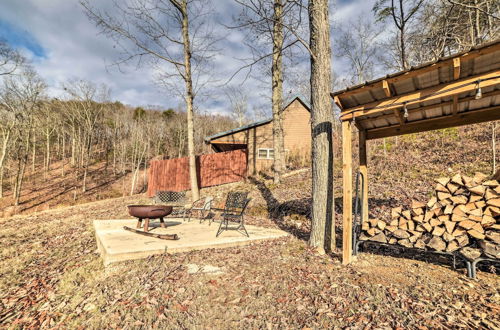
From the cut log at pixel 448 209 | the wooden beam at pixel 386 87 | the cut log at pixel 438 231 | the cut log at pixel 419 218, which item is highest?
the wooden beam at pixel 386 87

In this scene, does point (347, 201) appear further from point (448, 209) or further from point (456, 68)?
point (456, 68)

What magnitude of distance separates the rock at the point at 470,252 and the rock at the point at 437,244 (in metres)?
0.22

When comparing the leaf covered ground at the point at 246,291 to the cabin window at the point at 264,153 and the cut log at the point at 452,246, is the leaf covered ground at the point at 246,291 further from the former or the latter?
the cabin window at the point at 264,153

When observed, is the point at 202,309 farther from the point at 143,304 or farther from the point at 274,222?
the point at 274,222

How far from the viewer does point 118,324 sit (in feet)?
8.68

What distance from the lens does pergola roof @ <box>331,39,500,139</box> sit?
3.06m

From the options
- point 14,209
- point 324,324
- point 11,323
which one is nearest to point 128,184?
point 14,209

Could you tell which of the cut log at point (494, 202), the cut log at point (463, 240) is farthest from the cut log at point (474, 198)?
the cut log at point (463, 240)

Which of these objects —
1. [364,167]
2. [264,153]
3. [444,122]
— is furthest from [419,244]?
[264,153]

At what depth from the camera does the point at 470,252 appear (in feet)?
11.4

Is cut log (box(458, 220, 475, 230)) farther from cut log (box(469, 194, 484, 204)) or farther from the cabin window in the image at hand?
the cabin window

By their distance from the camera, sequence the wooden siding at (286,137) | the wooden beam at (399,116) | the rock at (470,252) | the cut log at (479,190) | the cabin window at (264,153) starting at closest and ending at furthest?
the rock at (470,252) < the cut log at (479,190) < the wooden beam at (399,116) < the wooden siding at (286,137) < the cabin window at (264,153)

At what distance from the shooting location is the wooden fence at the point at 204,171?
15438mm

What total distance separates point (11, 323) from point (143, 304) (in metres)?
1.63
